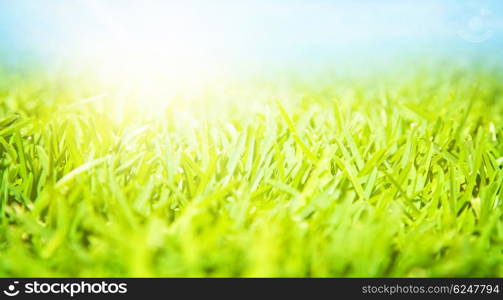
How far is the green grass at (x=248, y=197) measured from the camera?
74 cm

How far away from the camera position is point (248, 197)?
933mm

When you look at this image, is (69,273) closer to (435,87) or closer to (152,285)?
(152,285)

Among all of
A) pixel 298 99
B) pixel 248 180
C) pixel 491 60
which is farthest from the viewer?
pixel 491 60

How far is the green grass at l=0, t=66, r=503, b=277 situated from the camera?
736 millimetres

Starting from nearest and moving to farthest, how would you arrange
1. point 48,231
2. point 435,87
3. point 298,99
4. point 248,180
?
point 48,231 < point 248,180 < point 298,99 < point 435,87

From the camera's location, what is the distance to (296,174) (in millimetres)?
1040

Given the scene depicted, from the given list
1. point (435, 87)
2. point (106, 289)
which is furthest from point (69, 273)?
point (435, 87)

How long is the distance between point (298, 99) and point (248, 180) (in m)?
0.98

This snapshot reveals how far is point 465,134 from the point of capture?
1.41 m

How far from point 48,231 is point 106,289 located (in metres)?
0.17

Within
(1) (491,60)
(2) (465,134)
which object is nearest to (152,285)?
(2) (465,134)

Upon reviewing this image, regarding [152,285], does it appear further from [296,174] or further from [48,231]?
[296,174]

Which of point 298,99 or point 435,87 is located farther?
point 435,87

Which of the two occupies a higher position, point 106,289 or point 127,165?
point 127,165
